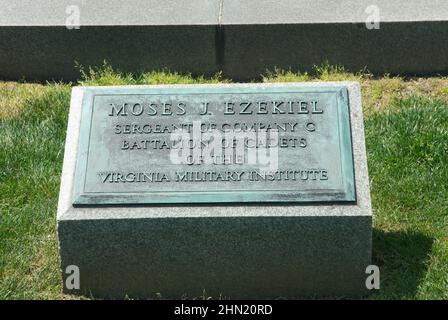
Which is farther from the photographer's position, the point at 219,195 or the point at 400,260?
the point at 400,260

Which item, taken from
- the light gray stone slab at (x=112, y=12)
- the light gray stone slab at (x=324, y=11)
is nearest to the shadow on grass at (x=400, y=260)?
the light gray stone slab at (x=324, y=11)

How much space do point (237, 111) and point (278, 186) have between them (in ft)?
1.68

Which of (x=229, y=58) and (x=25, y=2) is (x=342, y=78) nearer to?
(x=229, y=58)

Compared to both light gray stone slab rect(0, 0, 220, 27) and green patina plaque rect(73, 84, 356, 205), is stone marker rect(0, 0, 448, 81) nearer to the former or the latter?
light gray stone slab rect(0, 0, 220, 27)

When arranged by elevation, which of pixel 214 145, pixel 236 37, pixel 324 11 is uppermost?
pixel 324 11

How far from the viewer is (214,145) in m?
4.89

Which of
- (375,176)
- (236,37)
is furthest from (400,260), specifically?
(236,37)

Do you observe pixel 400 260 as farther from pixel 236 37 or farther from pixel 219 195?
pixel 236 37

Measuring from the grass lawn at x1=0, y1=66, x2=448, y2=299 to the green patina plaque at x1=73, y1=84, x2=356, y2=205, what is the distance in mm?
694

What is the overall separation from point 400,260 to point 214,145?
4.12 ft

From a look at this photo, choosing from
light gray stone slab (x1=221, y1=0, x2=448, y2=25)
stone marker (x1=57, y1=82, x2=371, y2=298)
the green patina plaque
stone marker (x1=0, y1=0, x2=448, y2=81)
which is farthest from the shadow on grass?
light gray stone slab (x1=221, y1=0, x2=448, y2=25)

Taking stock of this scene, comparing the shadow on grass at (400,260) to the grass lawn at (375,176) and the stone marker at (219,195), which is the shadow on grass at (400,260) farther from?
the stone marker at (219,195)

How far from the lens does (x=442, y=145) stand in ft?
19.5

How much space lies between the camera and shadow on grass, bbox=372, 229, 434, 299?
5000 millimetres
